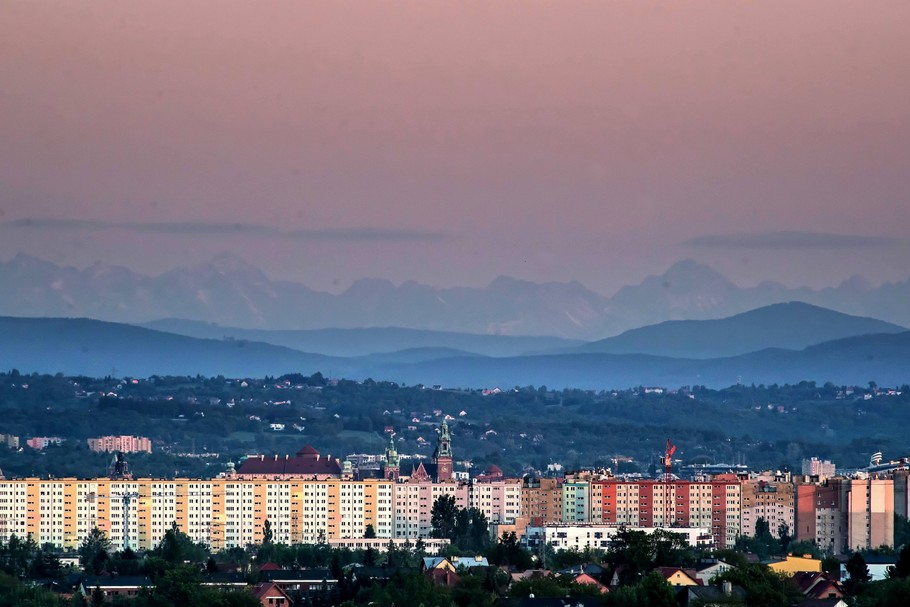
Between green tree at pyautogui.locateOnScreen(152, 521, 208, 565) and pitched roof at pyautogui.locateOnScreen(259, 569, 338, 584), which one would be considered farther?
green tree at pyautogui.locateOnScreen(152, 521, 208, 565)

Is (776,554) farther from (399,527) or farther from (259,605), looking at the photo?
(259,605)

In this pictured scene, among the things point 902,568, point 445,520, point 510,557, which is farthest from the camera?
point 445,520

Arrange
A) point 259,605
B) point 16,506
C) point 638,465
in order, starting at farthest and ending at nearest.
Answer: point 638,465, point 16,506, point 259,605

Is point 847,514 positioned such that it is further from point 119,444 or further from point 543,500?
point 119,444

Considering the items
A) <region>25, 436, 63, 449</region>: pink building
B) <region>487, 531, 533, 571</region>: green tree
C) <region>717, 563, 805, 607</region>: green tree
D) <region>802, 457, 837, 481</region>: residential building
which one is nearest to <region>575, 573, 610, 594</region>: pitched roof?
<region>717, 563, 805, 607</region>: green tree

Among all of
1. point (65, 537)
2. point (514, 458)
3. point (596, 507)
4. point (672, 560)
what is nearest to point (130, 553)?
point (672, 560)

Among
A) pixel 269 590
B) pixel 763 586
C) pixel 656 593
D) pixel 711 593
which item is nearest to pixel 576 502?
pixel 269 590

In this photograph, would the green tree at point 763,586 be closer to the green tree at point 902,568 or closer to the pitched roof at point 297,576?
the green tree at point 902,568

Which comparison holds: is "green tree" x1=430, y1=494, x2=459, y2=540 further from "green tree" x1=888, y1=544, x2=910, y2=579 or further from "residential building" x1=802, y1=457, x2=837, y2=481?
"residential building" x1=802, y1=457, x2=837, y2=481
